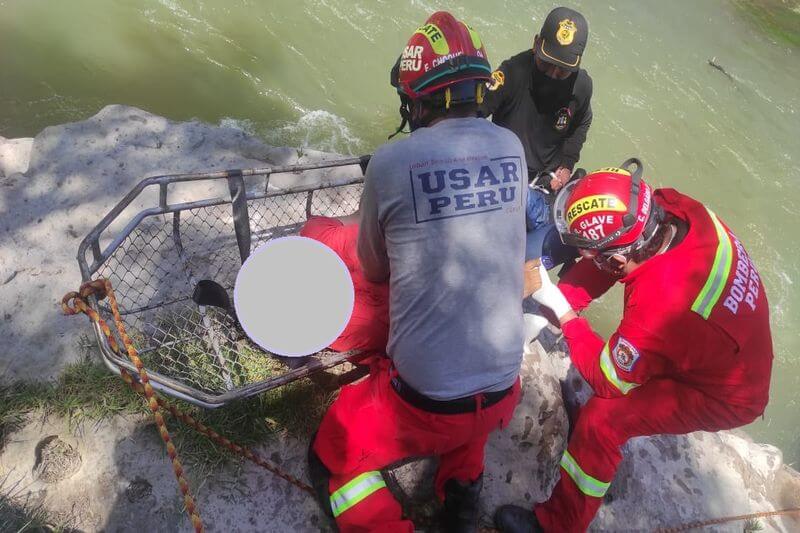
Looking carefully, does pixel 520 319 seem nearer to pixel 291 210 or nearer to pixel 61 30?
pixel 291 210

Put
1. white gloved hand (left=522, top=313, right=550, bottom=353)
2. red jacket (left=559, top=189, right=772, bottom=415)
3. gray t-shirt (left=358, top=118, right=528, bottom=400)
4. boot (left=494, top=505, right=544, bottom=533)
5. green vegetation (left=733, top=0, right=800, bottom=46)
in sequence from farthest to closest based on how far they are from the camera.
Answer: green vegetation (left=733, top=0, right=800, bottom=46), white gloved hand (left=522, top=313, right=550, bottom=353), boot (left=494, top=505, right=544, bottom=533), red jacket (left=559, top=189, right=772, bottom=415), gray t-shirt (left=358, top=118, right=528, bottom=400)

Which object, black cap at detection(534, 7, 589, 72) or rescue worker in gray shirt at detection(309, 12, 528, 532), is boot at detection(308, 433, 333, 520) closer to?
rescue worker in gray shirt at detection(309, 12, 528, 532)

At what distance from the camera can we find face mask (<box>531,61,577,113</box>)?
3.60 meters

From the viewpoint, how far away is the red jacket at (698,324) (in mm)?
2256

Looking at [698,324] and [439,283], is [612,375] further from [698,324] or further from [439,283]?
[439,283]

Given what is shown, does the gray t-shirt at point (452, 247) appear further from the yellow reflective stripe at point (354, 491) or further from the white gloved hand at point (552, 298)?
the white gloved hand at point (552, 298)

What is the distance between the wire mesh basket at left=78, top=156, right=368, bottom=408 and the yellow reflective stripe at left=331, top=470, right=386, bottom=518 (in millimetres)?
545

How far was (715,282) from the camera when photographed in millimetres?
2273

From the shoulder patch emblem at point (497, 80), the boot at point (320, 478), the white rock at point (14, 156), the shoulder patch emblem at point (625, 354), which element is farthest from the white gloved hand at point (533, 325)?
the white rock at point (14, 156)

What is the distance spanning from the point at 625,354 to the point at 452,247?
3.61 feet

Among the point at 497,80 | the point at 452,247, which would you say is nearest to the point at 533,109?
the point at 497,80

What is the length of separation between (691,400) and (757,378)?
0.99 feet

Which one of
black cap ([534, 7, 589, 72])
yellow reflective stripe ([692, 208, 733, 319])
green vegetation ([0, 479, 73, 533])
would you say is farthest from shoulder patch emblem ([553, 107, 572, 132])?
green vegetation ([0, 479, 73, 533])

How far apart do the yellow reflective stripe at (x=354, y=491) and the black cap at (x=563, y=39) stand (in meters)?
2.82
